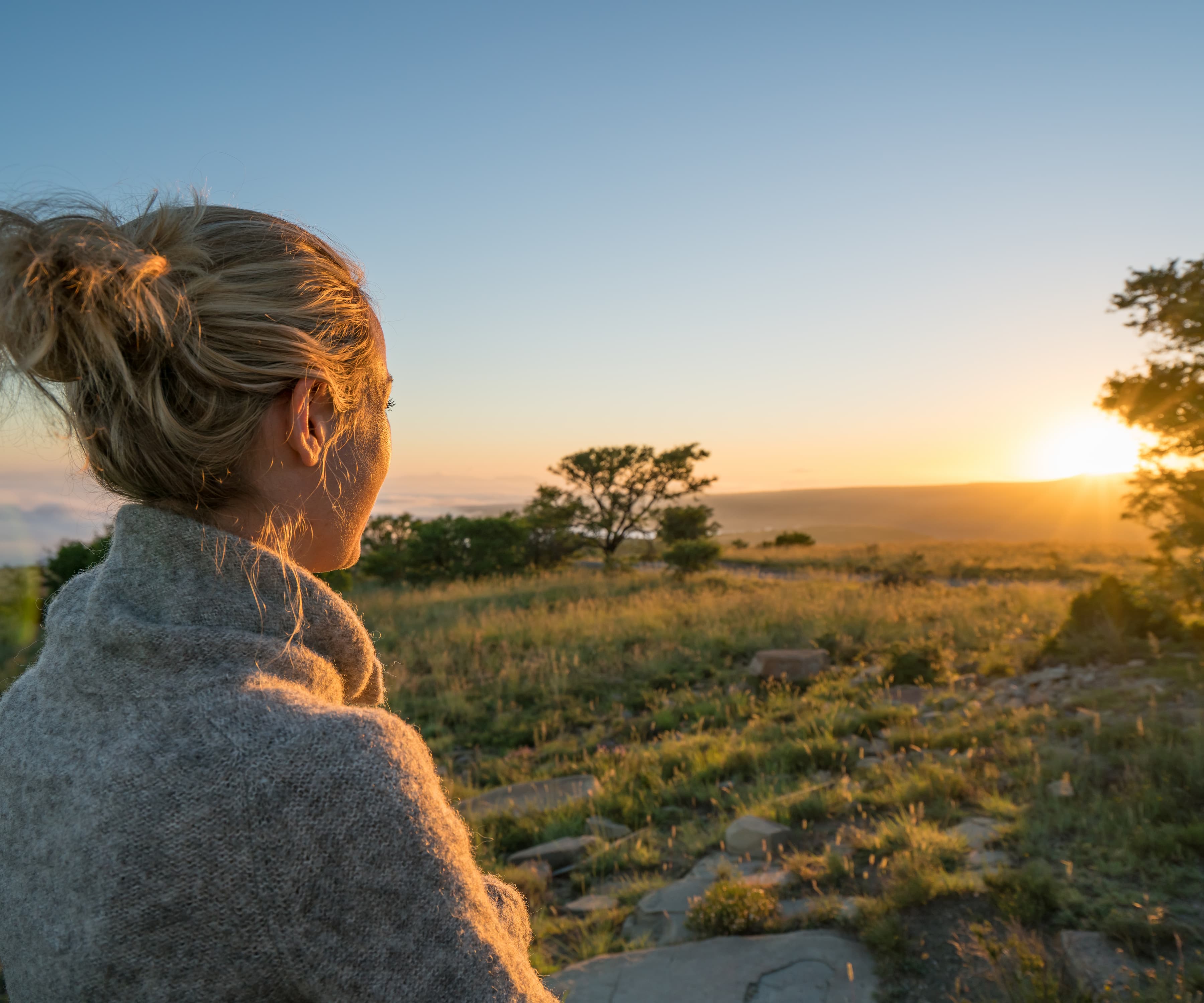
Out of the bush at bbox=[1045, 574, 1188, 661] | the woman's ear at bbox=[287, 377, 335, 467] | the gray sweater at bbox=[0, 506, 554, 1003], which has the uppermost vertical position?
the woman's ear at bbox=[287, 377, 335, 467]

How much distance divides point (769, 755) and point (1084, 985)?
3.12m

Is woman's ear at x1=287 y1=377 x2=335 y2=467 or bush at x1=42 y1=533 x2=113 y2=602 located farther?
bush at x1=42 y1=533 x2=113 y2=602

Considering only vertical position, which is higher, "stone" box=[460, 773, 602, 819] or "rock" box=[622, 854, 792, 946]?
"rock" box=[622, 854, 792, 946]

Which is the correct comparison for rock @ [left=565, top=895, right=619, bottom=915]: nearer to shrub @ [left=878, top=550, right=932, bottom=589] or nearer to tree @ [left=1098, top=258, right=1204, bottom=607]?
tree @ [left=1098, top=258, right=1204, bottom=607]

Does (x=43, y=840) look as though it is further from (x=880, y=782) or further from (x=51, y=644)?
(x=880, y=782)

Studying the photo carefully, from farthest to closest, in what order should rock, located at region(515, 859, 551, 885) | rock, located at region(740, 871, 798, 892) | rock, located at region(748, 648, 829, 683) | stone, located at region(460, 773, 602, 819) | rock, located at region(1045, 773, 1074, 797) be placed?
1. rock, located at region(748, 648, 829, 683)
2. stone, located at region(460, 773, 602, 819)
3. rock, located at region(1045, 773, 1074, 797)
4. rock, located at region(515, 859, 551, 885)
5. rock, located at region(740, 871, 798, 892)

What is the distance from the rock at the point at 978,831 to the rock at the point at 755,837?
94 centimetres

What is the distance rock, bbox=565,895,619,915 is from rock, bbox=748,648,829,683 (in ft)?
14.4

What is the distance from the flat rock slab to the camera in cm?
291

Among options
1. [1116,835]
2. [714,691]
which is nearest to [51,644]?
[1116,835]

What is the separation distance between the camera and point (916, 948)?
3.13 m

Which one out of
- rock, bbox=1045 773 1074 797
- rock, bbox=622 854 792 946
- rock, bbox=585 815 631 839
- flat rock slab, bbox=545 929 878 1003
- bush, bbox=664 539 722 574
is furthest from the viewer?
bush, bbox=664 539 722 574

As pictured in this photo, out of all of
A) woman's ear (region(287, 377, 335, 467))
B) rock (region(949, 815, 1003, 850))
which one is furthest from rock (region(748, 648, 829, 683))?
woman's ear (region(287, 377, 335, 467))

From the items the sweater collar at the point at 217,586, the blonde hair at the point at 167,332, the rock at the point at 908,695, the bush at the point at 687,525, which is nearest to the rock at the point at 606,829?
the rock at the point at 908,695
